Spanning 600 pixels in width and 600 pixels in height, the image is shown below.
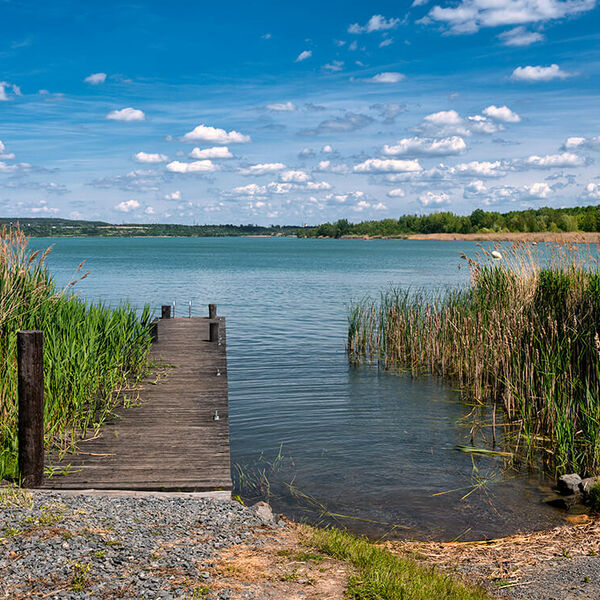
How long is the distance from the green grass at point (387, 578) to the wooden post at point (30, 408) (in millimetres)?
2651

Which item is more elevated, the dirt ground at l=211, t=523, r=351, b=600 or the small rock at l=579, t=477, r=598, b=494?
the dirt ground at l=211, t=523, r=351, b=600

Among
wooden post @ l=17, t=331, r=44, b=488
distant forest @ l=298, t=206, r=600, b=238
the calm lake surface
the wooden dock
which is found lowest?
the calm lake surface

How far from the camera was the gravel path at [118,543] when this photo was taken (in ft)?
12.3

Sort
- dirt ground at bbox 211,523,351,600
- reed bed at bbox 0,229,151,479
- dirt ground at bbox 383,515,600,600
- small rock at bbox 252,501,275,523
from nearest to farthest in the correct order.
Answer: dirt ground at bbox 211,523,351,600, dirt ground at bbox 383,515,600,600, small rock at bbox 252,501,275,523, reed bed at bbox 0,229,151,479

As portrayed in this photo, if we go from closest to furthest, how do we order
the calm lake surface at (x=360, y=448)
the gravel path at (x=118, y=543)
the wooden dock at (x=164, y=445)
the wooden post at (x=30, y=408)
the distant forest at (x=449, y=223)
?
the gravel path at (x=118, y=543), the wooden post at (x=30, y=408), the wooden dock at (x=164, y=445), the calm lake surface at (x=360, y=448), the distant forest at (x=449, y=223)

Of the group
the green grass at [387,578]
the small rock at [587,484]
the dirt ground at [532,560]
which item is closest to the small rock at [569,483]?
the small rock at [587,484]

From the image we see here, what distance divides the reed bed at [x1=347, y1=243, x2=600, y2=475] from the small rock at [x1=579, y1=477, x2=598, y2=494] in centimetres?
25

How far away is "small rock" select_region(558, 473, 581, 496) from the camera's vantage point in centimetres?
686

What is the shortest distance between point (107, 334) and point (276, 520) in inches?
191

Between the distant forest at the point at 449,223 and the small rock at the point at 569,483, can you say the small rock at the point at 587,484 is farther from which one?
the distant forest at the point at 449,223

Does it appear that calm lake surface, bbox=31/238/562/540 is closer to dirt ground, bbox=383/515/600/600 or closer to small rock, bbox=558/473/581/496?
small rock, bbox=558/473/581/496

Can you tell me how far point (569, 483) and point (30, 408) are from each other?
5823mm

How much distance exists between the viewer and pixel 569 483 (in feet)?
22.7

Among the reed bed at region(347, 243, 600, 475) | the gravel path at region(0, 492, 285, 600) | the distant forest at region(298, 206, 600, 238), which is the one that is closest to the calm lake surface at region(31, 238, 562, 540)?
the reed bed at region(347, 243, 600, 475)
